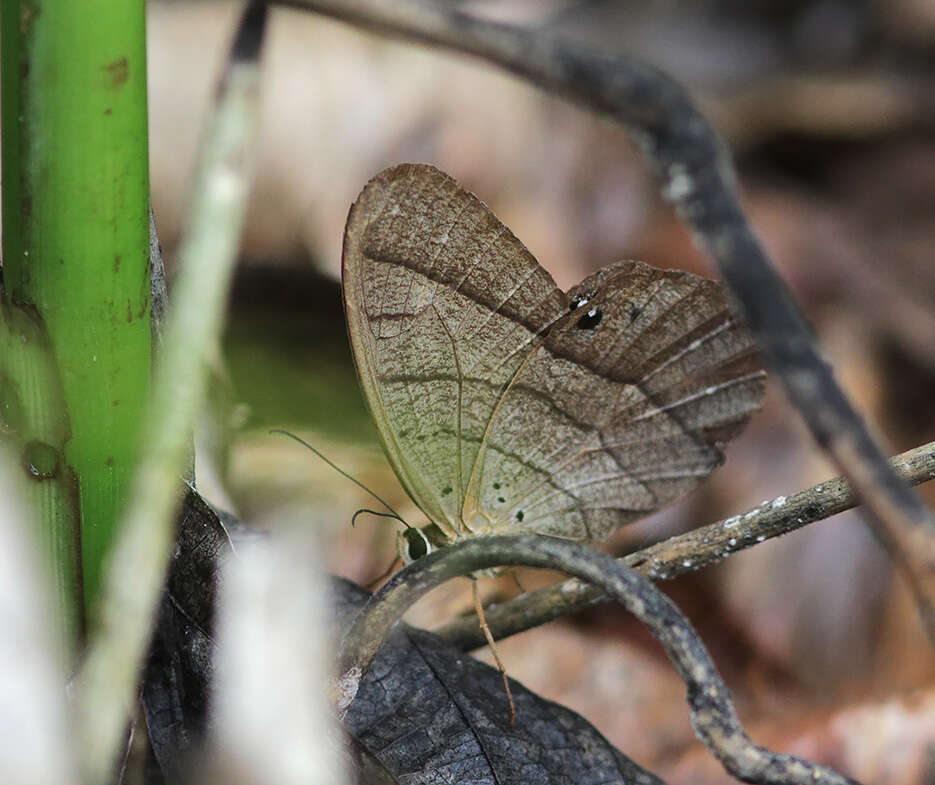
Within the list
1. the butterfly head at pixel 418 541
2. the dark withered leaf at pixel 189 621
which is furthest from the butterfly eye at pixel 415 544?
the dark withered leaf at pixel 189 621

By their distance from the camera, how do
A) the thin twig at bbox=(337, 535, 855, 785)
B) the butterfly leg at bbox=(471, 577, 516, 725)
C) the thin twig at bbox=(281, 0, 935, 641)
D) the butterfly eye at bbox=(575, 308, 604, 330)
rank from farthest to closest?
the butterfly eye at bbox=(575, 308, 604, 330) < the butterfly leg at bbox=(471, 577, 516, 725) < the thin twig at bbox=(337, 535, 855, 785) < the thin twig at bbox=(281, 0, 935, 641)

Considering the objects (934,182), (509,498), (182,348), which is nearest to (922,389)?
(934,182)

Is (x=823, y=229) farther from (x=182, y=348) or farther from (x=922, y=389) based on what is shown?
(x=182, y=348)

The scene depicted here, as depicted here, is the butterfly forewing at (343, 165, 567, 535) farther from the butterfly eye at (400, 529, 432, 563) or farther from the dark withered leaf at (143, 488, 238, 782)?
the dark withered leaf at (143, 488, 238, 782)

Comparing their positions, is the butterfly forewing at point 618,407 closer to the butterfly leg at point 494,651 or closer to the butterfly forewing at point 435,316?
the butterfly forewing at point 435,316

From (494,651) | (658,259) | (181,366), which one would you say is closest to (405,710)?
(494,651)

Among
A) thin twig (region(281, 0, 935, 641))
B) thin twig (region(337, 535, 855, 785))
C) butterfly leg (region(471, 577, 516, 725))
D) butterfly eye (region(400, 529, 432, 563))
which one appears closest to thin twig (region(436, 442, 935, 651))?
butterfly leg (region(471, 577, 516, 725))

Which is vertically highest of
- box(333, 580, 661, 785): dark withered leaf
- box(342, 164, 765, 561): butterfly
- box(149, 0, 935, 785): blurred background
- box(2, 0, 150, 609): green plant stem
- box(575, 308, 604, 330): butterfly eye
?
box(149, 0, 935, 785): blurred background
